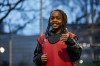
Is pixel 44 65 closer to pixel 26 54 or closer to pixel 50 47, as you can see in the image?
pixel 50 47

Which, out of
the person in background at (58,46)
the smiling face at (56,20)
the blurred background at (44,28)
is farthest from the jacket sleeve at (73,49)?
the blurred background at (44,28)

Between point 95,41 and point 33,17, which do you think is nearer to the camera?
point 95,41

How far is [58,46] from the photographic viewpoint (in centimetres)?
153

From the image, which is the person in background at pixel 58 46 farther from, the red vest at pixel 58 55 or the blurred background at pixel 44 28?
the blurred background at pixel 44 28

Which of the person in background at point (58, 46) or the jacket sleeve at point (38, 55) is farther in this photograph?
the jacket sleeve at point (38, 55)

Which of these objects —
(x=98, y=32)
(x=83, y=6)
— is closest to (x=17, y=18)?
(x=83, y=6)

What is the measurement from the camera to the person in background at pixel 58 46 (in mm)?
1485

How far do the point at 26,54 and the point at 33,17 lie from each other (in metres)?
5.64

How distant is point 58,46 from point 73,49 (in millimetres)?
120

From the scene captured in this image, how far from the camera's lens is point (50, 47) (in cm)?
154

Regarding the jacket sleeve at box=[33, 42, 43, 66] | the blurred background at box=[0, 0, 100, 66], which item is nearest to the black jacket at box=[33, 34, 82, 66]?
the jacket sleeve at box=[33, 42, 43, 66]

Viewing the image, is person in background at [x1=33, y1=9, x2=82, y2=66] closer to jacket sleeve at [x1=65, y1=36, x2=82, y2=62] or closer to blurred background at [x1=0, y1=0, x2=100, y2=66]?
jacket sleeve at [x1=65, y1=36, x2=82, y2=62]

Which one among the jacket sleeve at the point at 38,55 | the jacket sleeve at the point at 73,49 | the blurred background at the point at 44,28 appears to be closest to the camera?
the jacket sleeve at the point at 73,49

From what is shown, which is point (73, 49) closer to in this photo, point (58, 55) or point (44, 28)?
point (58, 55)
